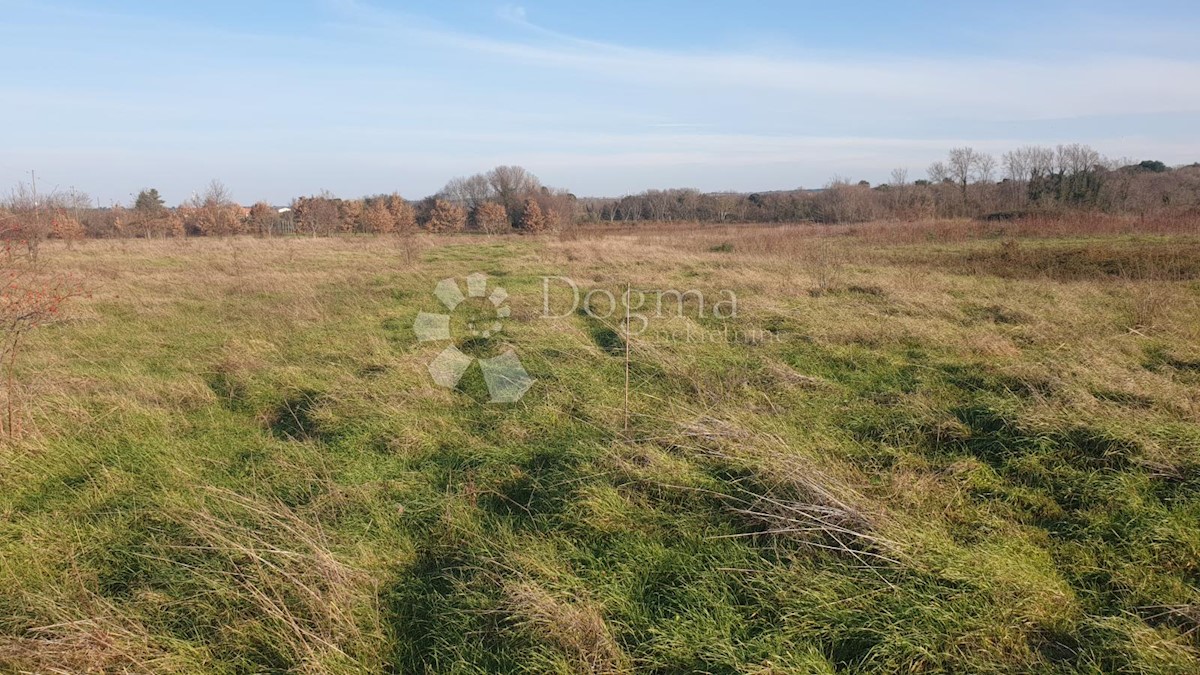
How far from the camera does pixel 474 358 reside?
6598 mm

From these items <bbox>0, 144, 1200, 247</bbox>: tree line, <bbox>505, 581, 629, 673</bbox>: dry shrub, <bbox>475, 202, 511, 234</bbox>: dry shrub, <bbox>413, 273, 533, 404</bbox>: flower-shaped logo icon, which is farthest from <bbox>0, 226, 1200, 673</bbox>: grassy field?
<bbox>475, 202, 511, 234</bbox>: dry shrub

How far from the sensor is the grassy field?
2350 mm

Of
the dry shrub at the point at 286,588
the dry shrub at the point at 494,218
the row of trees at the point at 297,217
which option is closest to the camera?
the dry shrub at the point at 286,588

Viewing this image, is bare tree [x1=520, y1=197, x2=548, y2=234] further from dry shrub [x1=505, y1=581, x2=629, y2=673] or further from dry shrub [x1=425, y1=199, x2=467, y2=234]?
dry shrub [x1=505, y1=581, x2=629, y2=673]

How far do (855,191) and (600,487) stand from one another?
48248mm

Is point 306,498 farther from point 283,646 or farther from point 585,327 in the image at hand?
point 585,327

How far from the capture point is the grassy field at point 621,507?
235 centimetres

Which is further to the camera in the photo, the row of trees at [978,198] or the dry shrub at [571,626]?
the row of trees at [978,198]

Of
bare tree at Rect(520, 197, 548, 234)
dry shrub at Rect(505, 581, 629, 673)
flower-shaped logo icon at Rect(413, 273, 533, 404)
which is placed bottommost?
dry shrub at Rect(505, 581, 629, 673)

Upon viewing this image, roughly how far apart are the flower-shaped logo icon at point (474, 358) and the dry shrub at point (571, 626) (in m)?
2.79

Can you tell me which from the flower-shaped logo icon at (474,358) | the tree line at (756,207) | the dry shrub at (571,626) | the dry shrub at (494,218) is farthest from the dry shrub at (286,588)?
the dry shrub at (494,218)

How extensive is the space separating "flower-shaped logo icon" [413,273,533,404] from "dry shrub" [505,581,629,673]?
2.79 m

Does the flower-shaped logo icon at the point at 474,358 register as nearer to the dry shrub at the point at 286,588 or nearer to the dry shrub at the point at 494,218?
the dry shrub at the point at 286,588

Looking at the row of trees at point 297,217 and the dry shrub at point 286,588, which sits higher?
the row of trees at point 297,217
